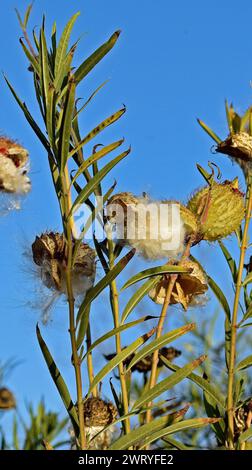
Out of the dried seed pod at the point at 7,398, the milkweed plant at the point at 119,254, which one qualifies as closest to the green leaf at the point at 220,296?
the milkweed plant at the point at 119,254

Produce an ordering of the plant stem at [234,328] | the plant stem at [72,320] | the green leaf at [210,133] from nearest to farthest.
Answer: the plant stem at [72,320], the plant stem at [234,328], the green leaf at [210,133]

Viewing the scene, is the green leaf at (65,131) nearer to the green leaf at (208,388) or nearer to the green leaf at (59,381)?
the green leaf at (59,381)

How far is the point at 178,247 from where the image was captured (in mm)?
1290

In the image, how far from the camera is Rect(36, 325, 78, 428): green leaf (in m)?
1.09

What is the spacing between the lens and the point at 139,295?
126cm

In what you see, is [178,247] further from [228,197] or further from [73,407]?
[73,407]

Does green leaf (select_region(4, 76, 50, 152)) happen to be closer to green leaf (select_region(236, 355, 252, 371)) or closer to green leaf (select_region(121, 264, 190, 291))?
green leaf (select_region(121, 264, 190, 291))

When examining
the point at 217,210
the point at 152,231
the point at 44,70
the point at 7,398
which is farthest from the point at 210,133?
the point at 7,398

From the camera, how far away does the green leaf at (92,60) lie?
1190mm

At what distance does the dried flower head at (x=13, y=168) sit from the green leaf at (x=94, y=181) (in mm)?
76

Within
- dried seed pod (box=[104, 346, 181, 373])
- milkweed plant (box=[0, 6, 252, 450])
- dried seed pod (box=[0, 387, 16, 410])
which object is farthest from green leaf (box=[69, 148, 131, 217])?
dried seed pod (box=[0, 387, 16, 410])
